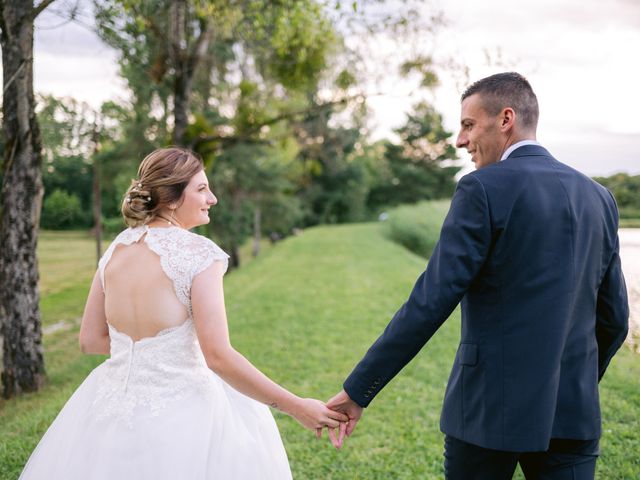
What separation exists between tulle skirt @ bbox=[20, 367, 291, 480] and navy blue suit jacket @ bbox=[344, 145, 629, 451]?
79 cm

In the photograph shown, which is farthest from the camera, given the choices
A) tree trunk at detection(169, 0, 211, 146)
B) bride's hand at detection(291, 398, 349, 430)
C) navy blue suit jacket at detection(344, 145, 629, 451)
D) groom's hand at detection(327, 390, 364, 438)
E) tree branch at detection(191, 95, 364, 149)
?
tree branch at detection(191, 95, 364, 149)

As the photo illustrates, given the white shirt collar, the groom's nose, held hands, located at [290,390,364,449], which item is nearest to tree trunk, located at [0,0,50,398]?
held hands, located at [290,390,364,449]

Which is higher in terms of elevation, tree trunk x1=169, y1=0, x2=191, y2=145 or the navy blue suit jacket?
tree trunk x1=169, y1=0, x2=191, y2=145

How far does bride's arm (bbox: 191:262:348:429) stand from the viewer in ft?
7.29

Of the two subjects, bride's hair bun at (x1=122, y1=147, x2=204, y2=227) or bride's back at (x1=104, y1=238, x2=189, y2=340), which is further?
bride's hair bun at (x1=122, y1=147, x2=204, y2=227)

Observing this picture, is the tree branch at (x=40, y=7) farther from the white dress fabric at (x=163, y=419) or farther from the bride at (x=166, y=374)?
the white dress fabric at (x=163, y=419)

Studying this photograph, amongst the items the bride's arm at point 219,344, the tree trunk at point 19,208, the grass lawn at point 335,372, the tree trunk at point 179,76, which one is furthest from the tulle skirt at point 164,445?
the tree trunk at point 179,76

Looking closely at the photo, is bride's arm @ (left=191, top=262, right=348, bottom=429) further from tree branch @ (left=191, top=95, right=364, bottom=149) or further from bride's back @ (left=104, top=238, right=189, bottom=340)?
tree branch @ (left=191, top=95, right=364, bottom=149)

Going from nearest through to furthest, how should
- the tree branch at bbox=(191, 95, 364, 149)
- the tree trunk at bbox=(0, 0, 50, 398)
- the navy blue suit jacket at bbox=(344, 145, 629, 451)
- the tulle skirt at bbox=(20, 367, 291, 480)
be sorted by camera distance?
1. the navy blue suit jacket at bbox=(344, 145, 629, 451)
2. the tulle skirt at bbox=(20, 367, 291, 480)
3. the tree trunk at bbox=(0, 0, 50, 398)
4. the tree branch at bbox=(191, 95, 364, 149)

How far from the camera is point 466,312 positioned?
2.21 m

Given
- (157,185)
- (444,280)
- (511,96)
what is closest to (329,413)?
(444,280)

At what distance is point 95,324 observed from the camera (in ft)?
8.48

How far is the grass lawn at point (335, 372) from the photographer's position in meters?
4.46

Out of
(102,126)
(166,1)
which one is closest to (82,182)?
(102,126)
